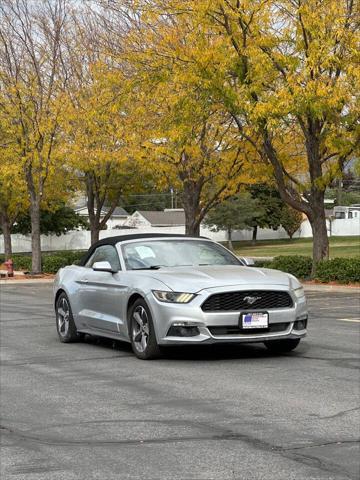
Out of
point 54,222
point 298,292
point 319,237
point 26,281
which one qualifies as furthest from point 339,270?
point 54,222

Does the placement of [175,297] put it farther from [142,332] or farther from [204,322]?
[142,332]

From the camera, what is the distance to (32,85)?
35.0 meters

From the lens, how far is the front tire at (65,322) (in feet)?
41.8

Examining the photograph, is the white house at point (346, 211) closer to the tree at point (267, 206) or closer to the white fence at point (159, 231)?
the white fence at point (159, 231)

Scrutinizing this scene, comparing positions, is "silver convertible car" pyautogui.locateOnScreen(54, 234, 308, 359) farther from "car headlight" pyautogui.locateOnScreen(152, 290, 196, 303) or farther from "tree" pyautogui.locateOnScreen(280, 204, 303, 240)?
"tree" pyautogui.locateOnScreen(280, 204, 303, 240)

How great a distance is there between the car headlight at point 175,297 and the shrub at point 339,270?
50.6ft

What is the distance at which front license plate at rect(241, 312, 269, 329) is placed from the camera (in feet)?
32.9

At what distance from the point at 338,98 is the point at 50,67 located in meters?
17.1

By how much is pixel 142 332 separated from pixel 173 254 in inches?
52.3

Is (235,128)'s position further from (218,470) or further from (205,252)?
(218,470)

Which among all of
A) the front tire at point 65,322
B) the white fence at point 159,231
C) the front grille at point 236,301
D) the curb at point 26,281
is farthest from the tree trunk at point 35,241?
the white fence at point 159,231

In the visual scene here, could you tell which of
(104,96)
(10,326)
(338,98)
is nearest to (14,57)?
(104,96)

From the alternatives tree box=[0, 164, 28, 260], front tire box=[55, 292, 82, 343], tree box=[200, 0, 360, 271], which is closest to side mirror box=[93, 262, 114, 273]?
front tire box=[55, 292, 82, 343]

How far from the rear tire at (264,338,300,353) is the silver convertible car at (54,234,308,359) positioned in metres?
0.01
